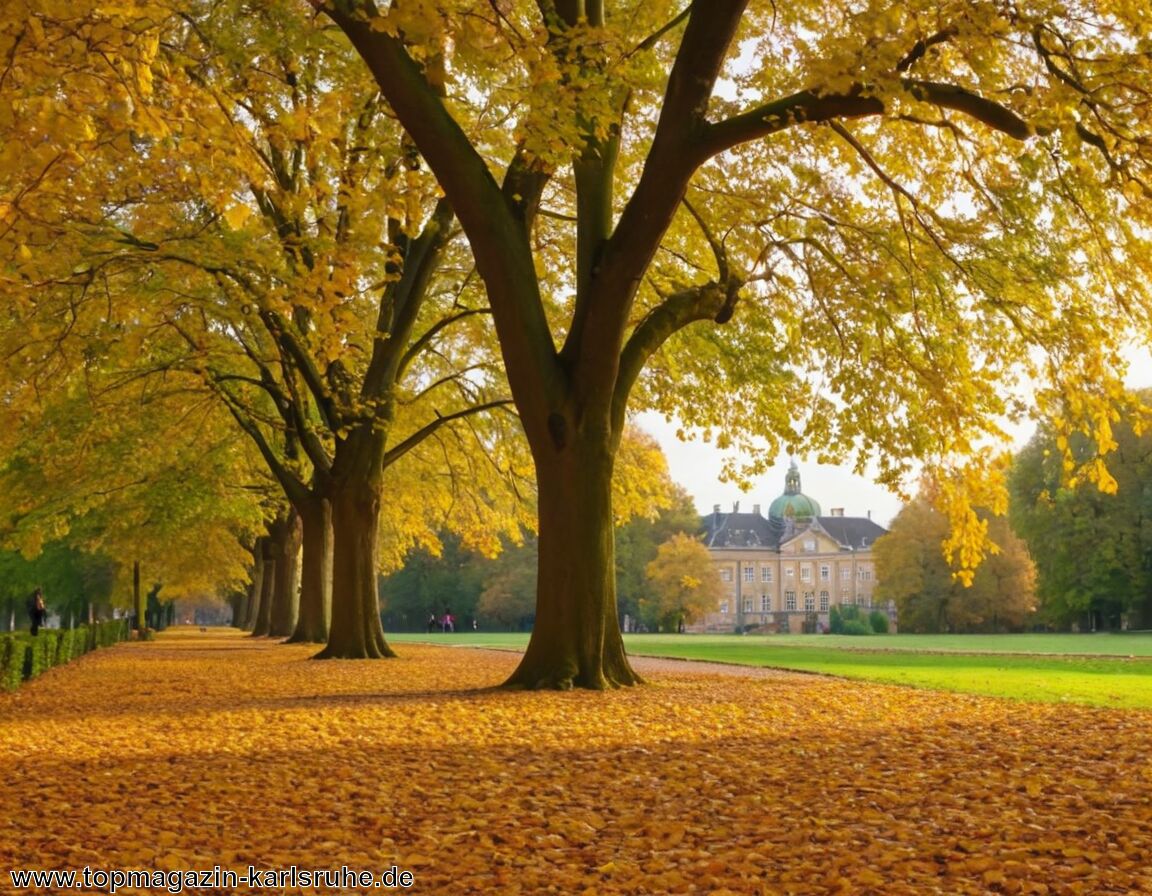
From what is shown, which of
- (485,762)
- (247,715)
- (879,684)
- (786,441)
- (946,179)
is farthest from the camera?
(786,441)

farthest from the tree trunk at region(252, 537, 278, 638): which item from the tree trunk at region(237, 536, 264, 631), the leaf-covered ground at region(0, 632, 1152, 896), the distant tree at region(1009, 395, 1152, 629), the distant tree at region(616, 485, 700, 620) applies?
the distant tree at region(616, 485, 700, 620)

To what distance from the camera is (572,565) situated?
1319 centimetres

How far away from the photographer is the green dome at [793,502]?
136 meters

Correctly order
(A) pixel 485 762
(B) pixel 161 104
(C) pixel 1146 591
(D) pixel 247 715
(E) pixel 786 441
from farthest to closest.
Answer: (C) pixel 1146 591 < (E) pixel 786 441 < (D) pixel 247 715 < (B) pixel 161 104 < (A) pixel 485 762

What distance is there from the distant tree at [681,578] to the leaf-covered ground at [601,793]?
2579 inches

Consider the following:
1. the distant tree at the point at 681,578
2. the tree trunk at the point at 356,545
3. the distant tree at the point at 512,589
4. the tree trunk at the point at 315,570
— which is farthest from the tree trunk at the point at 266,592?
the distant tree at the point at 512,589

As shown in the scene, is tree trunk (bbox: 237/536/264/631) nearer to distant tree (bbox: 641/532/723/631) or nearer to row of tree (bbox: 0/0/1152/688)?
row of tree (bbox: 0/0/1152/688)

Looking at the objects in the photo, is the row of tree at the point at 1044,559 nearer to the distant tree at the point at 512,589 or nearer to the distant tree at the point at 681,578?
the distant tree at the point at 681,578

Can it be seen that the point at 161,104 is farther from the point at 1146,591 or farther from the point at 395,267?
the point at 1146,591

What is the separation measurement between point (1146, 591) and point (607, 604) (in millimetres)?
58296

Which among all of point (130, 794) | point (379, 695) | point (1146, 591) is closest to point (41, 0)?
point (130, 794)

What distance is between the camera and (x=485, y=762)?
8086mm

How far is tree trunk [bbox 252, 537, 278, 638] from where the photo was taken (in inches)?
1673

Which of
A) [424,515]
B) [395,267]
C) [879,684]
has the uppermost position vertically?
[395,267]
